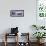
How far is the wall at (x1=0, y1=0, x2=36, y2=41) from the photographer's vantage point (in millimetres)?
6645

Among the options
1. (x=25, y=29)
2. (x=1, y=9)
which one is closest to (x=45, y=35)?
(x=25, y=29)

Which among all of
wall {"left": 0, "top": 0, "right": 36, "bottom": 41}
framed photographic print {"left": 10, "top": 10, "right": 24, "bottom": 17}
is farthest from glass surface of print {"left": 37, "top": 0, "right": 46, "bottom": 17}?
framed photographic print {"left": 10, "top": 10, "right": 24, "bottom": 17}

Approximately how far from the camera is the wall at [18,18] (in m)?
6.64

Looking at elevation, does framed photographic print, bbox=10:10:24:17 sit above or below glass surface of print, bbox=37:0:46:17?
below

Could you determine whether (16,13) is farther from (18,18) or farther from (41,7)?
(41,7)

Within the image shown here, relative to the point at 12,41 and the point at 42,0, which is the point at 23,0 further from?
the point at 12,41

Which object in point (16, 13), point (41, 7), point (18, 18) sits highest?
point (41, 7)

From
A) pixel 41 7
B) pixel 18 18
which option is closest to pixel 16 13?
pixel 18 18

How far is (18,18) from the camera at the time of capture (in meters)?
6.70

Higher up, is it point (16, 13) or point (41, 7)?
point (41, 7)

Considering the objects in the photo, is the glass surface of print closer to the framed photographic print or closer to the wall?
the wall

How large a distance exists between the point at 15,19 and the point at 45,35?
56.4 inches

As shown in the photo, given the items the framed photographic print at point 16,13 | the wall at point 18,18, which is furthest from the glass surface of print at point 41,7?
the framed photographic print at point 16,13

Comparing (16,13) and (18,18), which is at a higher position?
(16,13)
